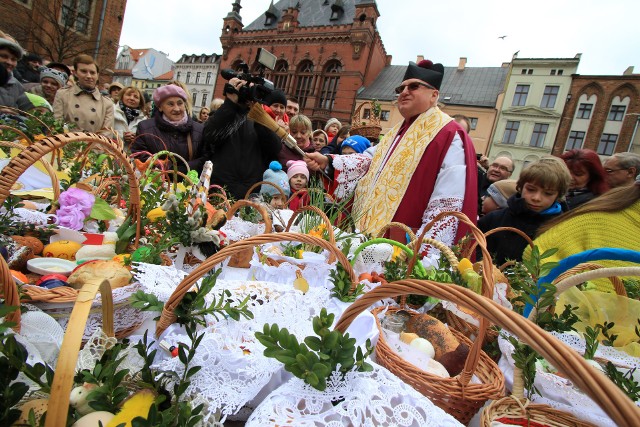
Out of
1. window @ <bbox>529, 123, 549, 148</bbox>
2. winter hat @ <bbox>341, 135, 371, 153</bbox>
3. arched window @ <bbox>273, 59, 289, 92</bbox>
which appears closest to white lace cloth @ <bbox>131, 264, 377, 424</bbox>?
winter hat @ <bbox>341, 135, 371, 153</bbox>

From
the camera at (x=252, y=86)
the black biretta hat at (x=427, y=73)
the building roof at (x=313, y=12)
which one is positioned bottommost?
the camera at (x=252, y=86)

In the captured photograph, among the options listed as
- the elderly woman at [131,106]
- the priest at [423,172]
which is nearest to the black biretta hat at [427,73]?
the priest at [423,172]

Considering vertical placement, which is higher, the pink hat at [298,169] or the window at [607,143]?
the window at [607,143]

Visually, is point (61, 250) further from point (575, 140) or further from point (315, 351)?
point (575, 140)

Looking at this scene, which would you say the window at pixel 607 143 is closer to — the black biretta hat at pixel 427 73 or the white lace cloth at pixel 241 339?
the black biretta hat at pixel 427 73

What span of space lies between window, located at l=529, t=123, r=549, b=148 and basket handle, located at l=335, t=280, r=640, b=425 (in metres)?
21.9

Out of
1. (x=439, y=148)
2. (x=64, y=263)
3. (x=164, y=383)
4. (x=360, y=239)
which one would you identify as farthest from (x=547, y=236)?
(x=64, y=263)

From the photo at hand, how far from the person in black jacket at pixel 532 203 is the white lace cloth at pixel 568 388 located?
1.09 m

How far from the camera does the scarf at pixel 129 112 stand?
4008 millimetres

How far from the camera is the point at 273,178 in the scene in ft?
8.94

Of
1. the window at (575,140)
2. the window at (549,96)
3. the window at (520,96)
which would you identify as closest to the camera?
the window at (575,140)

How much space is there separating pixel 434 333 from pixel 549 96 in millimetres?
22601

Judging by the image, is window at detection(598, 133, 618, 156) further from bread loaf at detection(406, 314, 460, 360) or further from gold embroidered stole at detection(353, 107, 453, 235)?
bread loaf at detection(406, 314, 460, 360)

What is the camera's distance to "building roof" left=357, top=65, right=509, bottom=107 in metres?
20.0
